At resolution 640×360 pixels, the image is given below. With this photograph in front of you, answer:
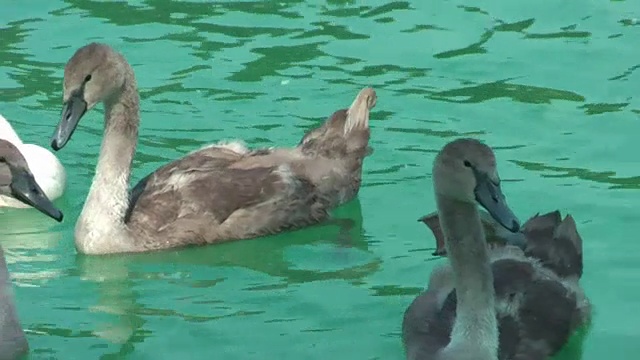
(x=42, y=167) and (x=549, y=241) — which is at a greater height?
(x=549, y=241)

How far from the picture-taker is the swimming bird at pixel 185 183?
10.1 m

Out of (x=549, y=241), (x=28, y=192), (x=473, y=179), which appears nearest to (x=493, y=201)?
(x=473, y=179)

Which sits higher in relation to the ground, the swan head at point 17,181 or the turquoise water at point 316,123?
the swan head at point 17,181

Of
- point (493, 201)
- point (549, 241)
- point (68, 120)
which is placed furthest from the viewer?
point (68, 120)

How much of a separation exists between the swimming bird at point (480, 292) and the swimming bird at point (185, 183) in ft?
5.84

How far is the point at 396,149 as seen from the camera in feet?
37.3

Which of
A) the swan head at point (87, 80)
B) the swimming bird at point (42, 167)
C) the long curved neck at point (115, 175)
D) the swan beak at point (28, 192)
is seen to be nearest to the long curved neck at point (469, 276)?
the swan beak at point (28, 192)

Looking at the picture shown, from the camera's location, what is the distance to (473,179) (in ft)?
26.1

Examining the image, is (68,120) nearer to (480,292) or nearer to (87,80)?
(87,80)

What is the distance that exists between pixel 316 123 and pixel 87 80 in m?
2.19

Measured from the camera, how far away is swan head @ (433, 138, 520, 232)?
313 inches

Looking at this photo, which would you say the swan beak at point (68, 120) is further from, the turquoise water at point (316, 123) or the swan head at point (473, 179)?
the swan head at point (473, 179)

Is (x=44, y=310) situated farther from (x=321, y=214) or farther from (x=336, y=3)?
(x=336, y=3)

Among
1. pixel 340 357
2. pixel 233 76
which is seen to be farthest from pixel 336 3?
pixel 340 357
